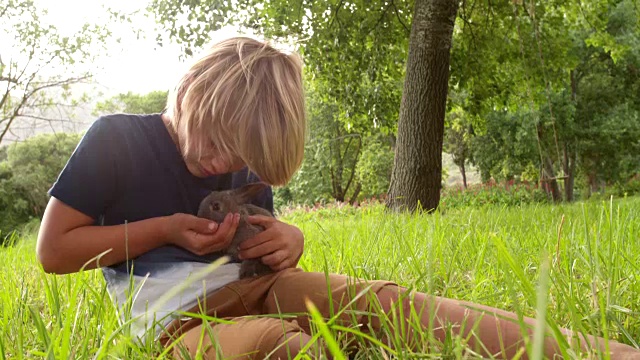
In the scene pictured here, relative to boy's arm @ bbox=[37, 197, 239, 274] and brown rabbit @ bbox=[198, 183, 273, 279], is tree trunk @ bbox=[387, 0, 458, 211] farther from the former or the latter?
boy's arm @ bbox=[37, 197, 239, 274]

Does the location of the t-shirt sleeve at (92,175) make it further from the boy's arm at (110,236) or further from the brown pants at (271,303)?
the brown pants at (271,303)

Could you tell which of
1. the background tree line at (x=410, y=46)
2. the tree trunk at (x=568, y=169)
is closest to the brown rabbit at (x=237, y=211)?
the background tree line at (x=410, y=46)

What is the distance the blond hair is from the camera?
→ 1.76 meters

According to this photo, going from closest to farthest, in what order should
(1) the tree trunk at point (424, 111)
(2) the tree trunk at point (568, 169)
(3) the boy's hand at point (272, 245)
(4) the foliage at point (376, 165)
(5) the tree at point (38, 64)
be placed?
A: 1. (3) the boy's hand at point (272, 245)
2. (1) the tree trunk at point (424, 111)
3. (5) the tree at point (38, 64)
4. (2) the tree trunk at point (568, 169)
5. (4) the foliage at point (376, 165)

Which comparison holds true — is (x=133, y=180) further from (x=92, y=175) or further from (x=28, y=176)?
(x=28, y=176)

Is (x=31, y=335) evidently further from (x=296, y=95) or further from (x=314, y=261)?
(x=314, y=261)

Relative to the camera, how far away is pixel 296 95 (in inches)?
75.3

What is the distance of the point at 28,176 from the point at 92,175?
23895mm

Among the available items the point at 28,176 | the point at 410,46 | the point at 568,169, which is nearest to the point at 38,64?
the point at 28,176

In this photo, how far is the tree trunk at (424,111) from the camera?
242 inches

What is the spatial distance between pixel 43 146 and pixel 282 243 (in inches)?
1055

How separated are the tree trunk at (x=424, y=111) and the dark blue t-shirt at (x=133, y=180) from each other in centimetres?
435

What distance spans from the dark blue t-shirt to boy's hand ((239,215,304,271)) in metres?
0.15

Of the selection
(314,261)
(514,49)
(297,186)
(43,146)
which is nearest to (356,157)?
(297,186)
